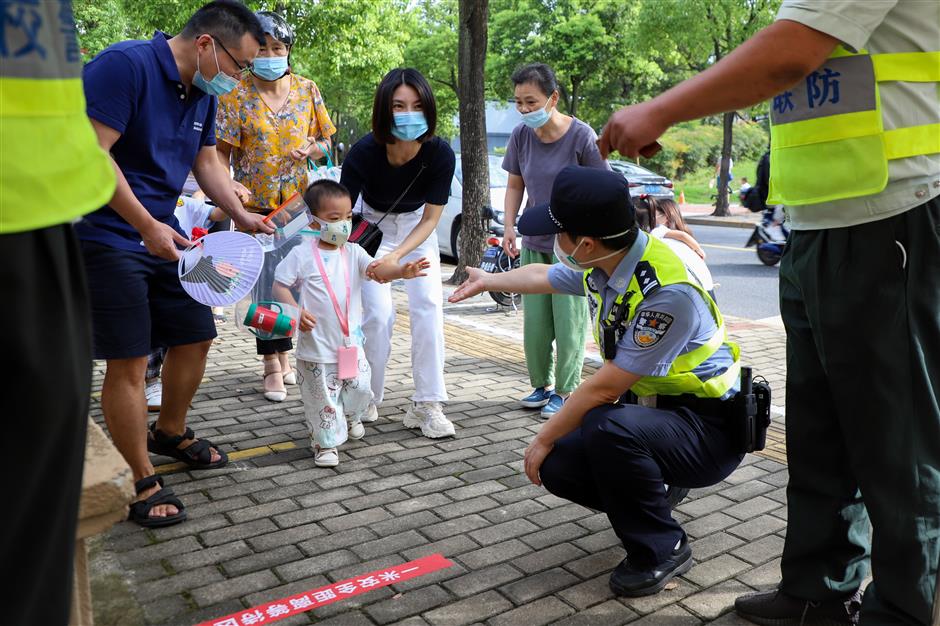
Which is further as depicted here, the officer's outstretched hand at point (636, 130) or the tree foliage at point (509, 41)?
the tree foliage at point (509, 41)

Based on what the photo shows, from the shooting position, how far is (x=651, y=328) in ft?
9.57

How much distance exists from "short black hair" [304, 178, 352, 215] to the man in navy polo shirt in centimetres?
63

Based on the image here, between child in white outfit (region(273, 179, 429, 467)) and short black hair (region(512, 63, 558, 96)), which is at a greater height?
short black hair (region(512, 63, 558, 96))

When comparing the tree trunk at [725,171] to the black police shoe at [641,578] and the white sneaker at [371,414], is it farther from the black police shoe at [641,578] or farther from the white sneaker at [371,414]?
the black police shoe at [641,578]

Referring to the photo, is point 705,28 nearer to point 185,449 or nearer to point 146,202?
point 185,449

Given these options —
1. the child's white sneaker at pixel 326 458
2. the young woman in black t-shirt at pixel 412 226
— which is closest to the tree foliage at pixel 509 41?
the young woman in black t-shirt at pixel 412 226

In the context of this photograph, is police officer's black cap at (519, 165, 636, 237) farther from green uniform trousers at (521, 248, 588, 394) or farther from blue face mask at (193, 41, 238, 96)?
green uniform trousers at (521, 248, 588, 394)

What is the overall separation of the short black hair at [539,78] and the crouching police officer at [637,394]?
6.79 ft

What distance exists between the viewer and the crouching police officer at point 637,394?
297 cm

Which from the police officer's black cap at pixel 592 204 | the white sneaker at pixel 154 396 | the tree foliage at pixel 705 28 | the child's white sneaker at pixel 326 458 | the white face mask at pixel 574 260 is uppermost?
the tree foliage at pixel 705 28

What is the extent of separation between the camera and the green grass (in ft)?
99.1

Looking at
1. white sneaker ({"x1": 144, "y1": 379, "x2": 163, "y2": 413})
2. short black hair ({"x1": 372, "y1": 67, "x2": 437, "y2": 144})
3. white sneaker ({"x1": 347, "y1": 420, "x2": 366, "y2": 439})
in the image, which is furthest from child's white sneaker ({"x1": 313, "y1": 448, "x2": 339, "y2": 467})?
short black hair ({"x1": 372, "y1": 67, "x2": 437, "y2": 144})

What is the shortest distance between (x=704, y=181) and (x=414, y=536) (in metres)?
32.7

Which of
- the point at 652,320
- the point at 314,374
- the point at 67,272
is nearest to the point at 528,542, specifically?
the point at 652,320
